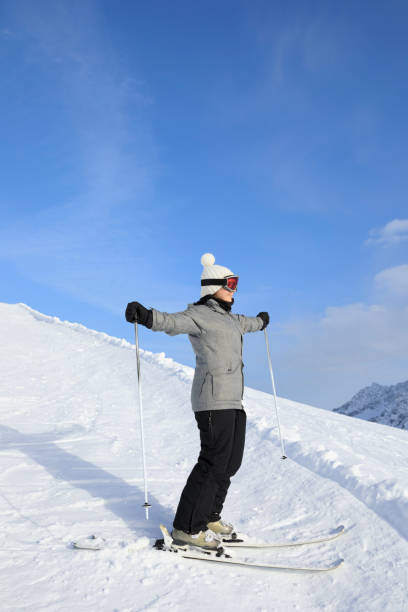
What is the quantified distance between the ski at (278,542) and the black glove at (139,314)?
1.94 meters

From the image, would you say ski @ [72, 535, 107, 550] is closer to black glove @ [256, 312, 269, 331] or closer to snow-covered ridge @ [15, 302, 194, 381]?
black glove @ [256, 312, 269, 331]

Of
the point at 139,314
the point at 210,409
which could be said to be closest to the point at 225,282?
the point at 139,314

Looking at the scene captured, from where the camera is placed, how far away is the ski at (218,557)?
3.73 meters

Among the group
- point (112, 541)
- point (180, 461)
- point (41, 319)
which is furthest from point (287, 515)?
point (41, 319)

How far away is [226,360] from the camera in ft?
13.5

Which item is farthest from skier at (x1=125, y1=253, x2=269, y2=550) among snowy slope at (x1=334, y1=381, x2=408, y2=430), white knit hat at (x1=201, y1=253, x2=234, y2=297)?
snowy slope at (x1=334, y1=381, x2=408, y2=430)

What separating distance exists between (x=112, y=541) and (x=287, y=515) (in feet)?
6.20

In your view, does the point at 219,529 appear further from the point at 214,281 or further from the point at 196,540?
the point at 214,281

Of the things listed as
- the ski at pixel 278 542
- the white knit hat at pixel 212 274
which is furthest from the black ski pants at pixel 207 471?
the white knit hat at pixel 212 274

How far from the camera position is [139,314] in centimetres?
386

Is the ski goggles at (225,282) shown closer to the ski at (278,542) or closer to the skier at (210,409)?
the skier at (210,409)

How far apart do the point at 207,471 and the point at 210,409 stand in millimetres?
498

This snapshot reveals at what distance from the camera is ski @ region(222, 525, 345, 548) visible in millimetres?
4121

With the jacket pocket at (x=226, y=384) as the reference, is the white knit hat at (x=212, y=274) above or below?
above
